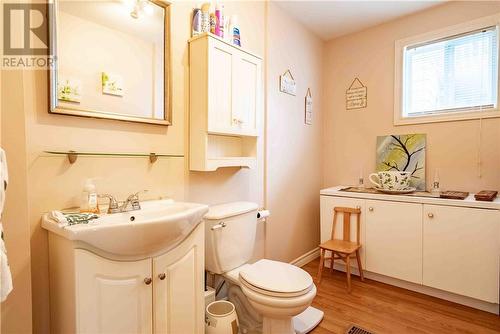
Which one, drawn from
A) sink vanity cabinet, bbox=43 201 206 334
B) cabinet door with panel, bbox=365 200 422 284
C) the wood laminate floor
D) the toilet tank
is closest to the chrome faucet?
sink vanity cabinet, bbox=43 201 206 334

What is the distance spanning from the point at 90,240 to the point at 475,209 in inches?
93.7

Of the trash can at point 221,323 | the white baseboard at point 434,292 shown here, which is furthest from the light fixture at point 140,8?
the white baseboard at point 434,292

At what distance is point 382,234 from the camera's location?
2305mm

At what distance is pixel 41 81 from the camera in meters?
1.13

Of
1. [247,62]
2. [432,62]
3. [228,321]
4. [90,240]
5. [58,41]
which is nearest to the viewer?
[90,240]

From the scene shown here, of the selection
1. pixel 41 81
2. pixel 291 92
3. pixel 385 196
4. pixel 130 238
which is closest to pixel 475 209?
pixel 385 196

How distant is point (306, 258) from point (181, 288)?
1.84 m

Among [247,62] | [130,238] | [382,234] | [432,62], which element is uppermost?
[432,62]

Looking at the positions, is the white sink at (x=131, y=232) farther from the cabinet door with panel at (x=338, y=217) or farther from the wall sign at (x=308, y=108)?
the wall sign at (x=308, y=108)

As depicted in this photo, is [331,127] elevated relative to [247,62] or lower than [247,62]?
lower

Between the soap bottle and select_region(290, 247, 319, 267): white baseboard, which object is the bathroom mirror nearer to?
the soap bottle

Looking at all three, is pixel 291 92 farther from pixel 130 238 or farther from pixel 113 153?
pixel 130 238

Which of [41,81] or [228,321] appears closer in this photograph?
[41,81]

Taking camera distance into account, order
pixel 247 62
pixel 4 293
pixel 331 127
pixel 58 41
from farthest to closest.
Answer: pixel 331 127 → pixel 247 62 → pixel 58 41 → pixel 4 293
